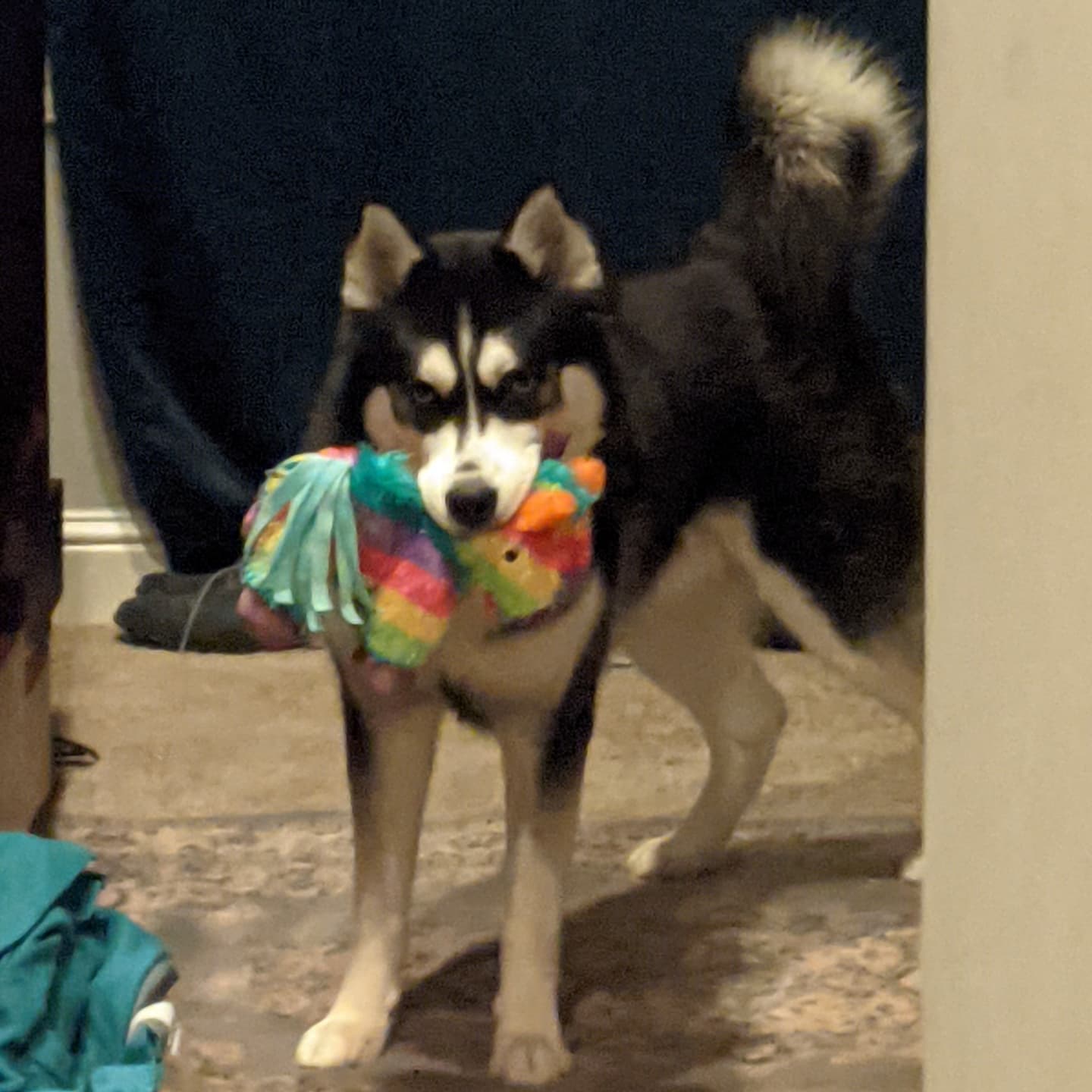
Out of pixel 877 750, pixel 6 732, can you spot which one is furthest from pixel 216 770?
pixel 877 750

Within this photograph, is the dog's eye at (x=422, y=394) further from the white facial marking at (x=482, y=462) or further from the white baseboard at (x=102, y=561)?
the white baseboard at (x=102, y=561)

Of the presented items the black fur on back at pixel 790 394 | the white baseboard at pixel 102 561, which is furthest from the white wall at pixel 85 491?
the black fur on back at pixel 790 394

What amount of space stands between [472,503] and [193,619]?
1.54 metres

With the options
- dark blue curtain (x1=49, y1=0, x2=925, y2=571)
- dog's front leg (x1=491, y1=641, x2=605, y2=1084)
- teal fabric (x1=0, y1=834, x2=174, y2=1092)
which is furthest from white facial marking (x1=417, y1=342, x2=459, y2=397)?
dark blue curtain (x1=49, y1=0, x2=925, y2=571)

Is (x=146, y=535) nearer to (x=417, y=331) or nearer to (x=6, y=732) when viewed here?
(x=6, y=732)

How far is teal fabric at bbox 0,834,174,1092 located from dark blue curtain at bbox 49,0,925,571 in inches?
60.6

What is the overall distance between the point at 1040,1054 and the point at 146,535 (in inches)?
91.6

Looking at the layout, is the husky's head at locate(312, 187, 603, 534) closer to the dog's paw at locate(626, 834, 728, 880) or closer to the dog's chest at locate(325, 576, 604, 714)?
the dog's chest at locate(325, 576, 604, 714)

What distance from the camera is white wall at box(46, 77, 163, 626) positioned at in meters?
2.71

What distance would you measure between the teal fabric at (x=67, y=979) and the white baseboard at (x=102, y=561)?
1.66 metres

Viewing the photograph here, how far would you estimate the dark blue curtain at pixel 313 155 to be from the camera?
2.44 metres

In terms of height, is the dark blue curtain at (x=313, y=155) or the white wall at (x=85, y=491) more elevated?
the dark blue curtain at (x=313, y=155)

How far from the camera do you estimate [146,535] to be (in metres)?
2.78

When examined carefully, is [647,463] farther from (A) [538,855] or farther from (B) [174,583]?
(B) [174,583]
